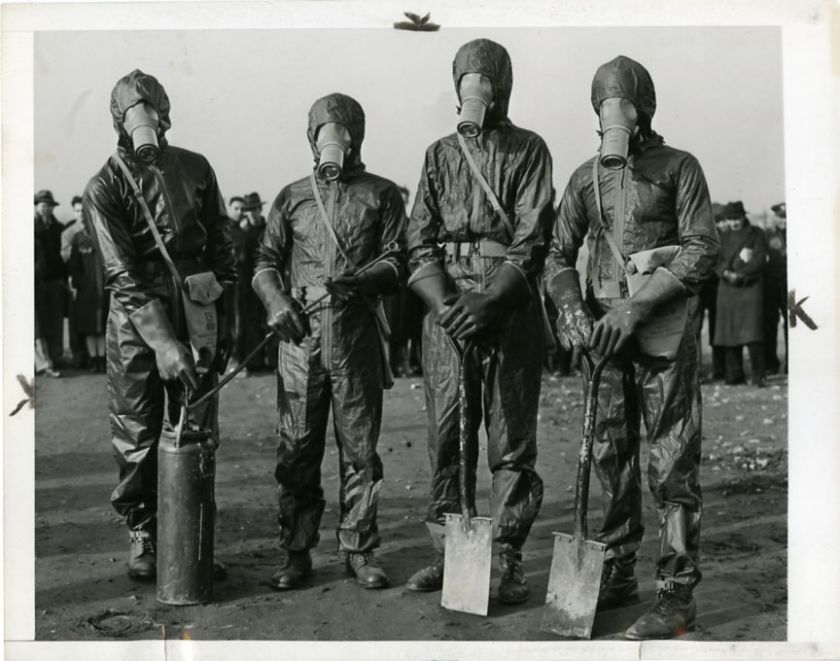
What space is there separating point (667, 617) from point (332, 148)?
268 centimetres

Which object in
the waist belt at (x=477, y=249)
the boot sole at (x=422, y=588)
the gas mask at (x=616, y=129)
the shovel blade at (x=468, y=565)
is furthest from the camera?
the boot sole at (x=422, y=588)

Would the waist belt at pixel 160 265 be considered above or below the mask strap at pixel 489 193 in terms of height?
below

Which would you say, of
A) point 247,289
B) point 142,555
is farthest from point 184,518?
point 247,289

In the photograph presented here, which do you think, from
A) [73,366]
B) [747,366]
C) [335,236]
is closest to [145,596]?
[335,236]

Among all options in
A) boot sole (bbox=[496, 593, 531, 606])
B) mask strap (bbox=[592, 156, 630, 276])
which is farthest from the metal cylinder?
mask strap (bbox=[592, 156, 630, 276])

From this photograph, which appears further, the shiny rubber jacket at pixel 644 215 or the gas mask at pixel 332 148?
the gas mask at pixel 332 148

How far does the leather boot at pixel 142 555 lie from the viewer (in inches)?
221

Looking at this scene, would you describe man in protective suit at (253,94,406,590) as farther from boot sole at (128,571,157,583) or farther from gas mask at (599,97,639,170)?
gas mask at (599,97,639,170)

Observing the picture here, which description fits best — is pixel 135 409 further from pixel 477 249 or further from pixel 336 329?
pixel 477 249

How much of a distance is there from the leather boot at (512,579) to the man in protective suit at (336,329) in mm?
593

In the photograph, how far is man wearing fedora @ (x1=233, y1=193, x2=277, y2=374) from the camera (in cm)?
1104

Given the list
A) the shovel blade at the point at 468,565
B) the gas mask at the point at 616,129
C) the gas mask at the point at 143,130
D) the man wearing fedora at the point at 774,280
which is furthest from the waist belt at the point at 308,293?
the man wearing fedora at the point at 774,280

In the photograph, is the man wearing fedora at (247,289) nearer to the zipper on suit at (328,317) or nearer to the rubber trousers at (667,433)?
the zipper on suit at (328,317)

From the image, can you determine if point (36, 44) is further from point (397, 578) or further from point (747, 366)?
point (747, 366)
